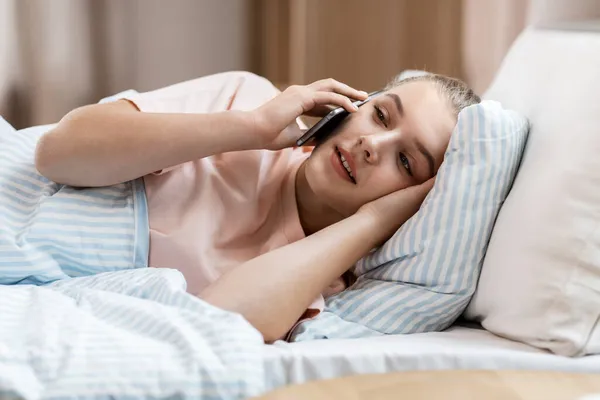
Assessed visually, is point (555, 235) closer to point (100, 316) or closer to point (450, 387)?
point (450, 387)

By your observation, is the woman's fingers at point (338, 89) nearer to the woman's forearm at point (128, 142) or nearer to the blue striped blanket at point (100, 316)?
the woman's forearm at point (128, 142)

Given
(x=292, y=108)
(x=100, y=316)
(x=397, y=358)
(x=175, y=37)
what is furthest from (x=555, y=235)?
(x=175, y=37)

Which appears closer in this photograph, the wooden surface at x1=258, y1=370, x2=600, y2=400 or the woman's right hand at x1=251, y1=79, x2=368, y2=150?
the wooden surface at x1=258, y1=370, x2=600, y2=400

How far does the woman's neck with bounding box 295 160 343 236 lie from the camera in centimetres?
131

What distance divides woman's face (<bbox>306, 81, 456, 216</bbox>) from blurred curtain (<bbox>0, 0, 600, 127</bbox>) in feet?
2.50

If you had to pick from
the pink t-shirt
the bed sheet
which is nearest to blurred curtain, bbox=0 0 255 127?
the pink t-shirt

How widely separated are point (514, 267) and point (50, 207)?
0.69 m

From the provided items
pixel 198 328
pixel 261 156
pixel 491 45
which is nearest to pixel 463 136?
pixel 261 156

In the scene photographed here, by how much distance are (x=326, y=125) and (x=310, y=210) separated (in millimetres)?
161

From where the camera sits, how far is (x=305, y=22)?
95.9 inches

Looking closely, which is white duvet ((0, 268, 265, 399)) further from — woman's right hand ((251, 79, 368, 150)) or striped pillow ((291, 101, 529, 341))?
woman's right hand ((251, 79, 368, 150))

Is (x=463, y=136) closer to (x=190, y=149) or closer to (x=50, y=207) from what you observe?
(x=190, y=149)

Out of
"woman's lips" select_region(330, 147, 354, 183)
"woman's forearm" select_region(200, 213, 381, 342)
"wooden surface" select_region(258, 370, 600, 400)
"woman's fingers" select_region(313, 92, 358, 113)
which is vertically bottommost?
"woman's forearm" select_region(200, 213, 381, 342)

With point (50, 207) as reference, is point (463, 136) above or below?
above
